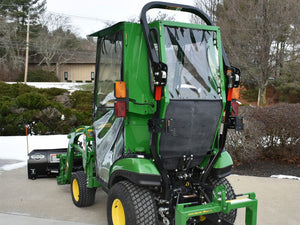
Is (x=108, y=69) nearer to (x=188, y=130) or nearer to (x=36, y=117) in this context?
(x=188, y=130)

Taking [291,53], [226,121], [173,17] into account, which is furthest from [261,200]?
[173,17]

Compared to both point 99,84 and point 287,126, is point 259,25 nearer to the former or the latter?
point 287,126

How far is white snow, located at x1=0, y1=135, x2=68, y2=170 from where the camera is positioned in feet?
26.2

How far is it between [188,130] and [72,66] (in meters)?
37.1

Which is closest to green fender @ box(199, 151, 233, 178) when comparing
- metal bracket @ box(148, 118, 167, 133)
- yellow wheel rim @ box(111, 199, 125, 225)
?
metal bracket @ box(148, 118, 167, 133)

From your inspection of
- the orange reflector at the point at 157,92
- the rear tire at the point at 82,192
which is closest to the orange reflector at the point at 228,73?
the orange reflector at the point at 157,92

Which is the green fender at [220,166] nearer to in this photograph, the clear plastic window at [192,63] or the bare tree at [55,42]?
the clear plastic window at [192,63]

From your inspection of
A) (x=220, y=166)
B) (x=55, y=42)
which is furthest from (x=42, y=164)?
(x=55, y=42)

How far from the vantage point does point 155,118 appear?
311 centimetres

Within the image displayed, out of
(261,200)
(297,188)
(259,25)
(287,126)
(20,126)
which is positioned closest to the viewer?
(261,200)

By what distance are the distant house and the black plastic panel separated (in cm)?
3434

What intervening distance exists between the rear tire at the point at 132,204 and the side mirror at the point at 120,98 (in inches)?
29.6

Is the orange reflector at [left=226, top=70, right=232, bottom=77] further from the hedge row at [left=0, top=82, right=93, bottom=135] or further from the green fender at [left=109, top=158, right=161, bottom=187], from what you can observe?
the hedge row at [left=0, top=82, right=93, bottom=135]

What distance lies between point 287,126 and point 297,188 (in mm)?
1686
